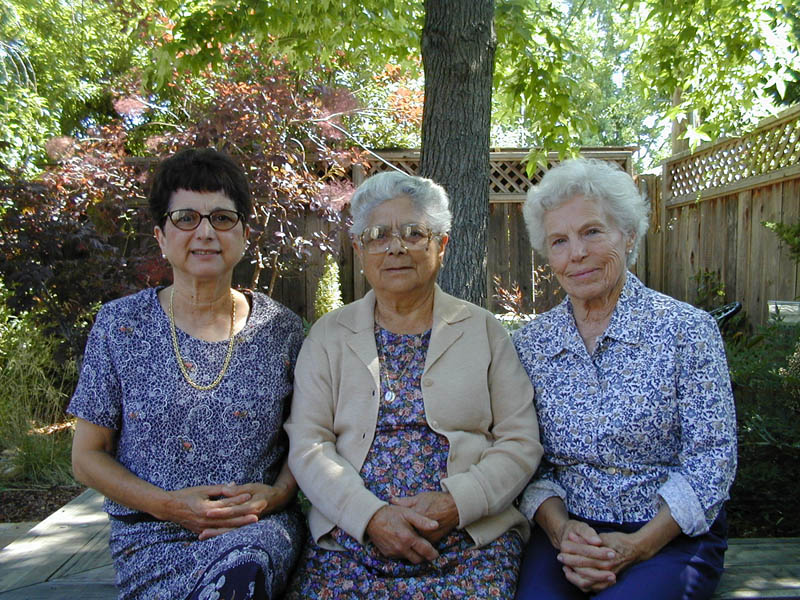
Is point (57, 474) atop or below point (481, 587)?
below

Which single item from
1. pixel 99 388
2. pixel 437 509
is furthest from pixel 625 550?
pixel 99 388

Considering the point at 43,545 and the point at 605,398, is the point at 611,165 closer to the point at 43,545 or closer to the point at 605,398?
the point at 605,398

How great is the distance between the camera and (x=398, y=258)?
212cm

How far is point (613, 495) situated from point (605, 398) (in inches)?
11.4

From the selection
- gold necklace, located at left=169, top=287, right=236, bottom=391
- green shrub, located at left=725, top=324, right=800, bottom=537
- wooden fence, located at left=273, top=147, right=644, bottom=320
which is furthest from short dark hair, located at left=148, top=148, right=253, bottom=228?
wooden fence, located at left=273, top=147, right=644, bottom=320

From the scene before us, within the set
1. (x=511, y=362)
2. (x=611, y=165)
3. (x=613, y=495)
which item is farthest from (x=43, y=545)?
(x=611, y=165)

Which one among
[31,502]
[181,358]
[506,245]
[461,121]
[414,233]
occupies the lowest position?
[31,502]

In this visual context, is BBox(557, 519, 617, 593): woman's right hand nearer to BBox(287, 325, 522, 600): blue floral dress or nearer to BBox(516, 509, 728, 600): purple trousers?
BBox(516, 509, 728, 600): purple trousers

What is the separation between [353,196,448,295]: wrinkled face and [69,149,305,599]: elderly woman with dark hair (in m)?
0.43

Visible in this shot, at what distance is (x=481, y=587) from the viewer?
1870 millimetres

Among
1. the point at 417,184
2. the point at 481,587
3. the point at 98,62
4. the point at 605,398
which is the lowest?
the point at 481,587

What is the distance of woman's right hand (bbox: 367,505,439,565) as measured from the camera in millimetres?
1847

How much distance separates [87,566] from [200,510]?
0.71 meters

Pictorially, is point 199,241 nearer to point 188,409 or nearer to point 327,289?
point 188,409
